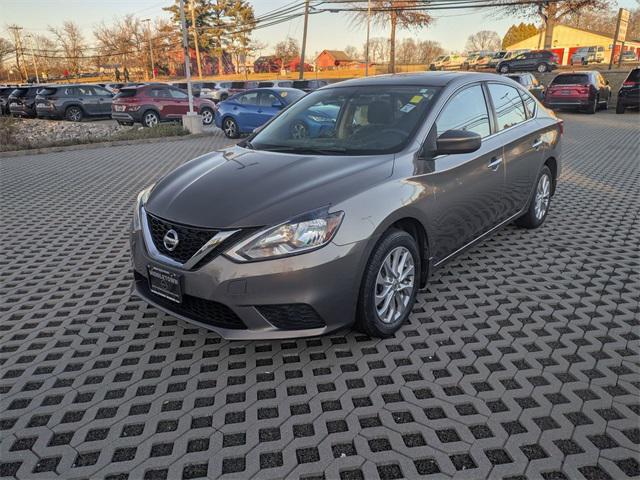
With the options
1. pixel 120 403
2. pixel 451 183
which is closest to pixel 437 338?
pixel 451 183

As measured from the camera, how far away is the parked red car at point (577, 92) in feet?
61.7

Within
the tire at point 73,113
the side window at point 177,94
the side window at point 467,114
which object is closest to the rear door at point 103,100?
the tire at point 73,113

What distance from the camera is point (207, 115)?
19.4m

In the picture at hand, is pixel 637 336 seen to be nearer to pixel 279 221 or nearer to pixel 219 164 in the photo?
pixel 279 221

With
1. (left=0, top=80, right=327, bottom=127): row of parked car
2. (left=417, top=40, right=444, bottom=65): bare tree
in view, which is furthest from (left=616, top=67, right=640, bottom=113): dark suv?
(left=417, top=40, right=444, bottom=65): bare tree

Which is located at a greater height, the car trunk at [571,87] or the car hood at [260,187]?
the car trunk at [571,87]

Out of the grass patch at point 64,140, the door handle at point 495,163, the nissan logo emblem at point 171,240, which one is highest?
the door handle at point 495,163

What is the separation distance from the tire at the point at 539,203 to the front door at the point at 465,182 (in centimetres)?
101

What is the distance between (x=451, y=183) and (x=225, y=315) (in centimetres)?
198

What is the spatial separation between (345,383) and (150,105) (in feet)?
56.3

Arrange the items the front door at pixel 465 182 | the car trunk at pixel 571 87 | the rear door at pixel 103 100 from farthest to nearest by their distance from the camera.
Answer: the rear door at pixel 103 100 < the car trunk at pixel 571 87 < the front door at pixel 465 182

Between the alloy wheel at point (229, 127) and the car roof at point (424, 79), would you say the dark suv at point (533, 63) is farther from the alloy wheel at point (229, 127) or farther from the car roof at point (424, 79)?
the car roof at point (424, 79)

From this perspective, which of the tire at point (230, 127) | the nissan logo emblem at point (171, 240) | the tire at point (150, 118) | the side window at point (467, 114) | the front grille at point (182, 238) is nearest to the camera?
the front grille at point (182, 238)

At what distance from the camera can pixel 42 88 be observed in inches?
821
